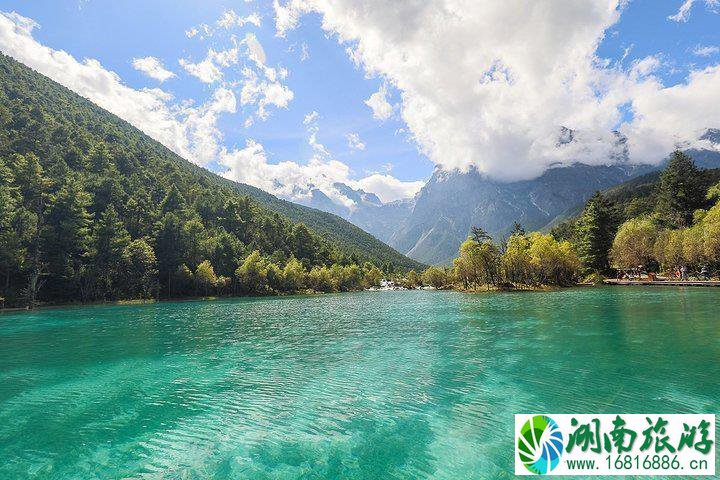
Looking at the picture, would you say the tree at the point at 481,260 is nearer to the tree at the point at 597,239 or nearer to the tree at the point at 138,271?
the tree at the point at 597,239

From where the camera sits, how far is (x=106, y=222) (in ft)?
355

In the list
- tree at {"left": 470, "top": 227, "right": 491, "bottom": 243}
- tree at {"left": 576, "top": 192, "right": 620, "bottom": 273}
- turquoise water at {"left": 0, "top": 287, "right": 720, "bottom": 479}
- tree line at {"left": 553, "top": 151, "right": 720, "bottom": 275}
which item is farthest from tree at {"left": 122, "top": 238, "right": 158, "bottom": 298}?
tree line at {"left": 553, "top": 151, "right": 720, "bottom": 275}

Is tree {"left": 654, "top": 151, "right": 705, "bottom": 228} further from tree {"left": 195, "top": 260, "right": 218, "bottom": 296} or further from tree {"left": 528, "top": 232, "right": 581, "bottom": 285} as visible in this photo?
tree {"left": 195, "top": 260, "right": 218, "bottom": 296}

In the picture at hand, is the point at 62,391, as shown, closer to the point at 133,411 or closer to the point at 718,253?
the point at 133,411

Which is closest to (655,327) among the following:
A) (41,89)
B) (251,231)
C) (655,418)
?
(655,418)

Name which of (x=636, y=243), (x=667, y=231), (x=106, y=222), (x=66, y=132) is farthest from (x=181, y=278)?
(x=667, y=231)

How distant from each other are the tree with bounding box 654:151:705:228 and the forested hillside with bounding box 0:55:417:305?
4795 inches

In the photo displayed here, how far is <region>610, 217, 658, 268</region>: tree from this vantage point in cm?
10969

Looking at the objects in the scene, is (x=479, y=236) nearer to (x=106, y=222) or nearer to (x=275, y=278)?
(x=275, y=278)

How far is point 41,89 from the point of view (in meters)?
162

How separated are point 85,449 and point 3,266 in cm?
9517

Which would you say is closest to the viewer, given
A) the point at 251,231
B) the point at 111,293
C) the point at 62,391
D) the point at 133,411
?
the point at 133,411

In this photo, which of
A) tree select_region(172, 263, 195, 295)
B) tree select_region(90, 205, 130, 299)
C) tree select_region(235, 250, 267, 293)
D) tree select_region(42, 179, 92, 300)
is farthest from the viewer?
tree select_region(235, 250, 267, 293)

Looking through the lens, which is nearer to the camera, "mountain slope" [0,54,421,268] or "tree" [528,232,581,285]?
"tree" [528,232,581,285]
